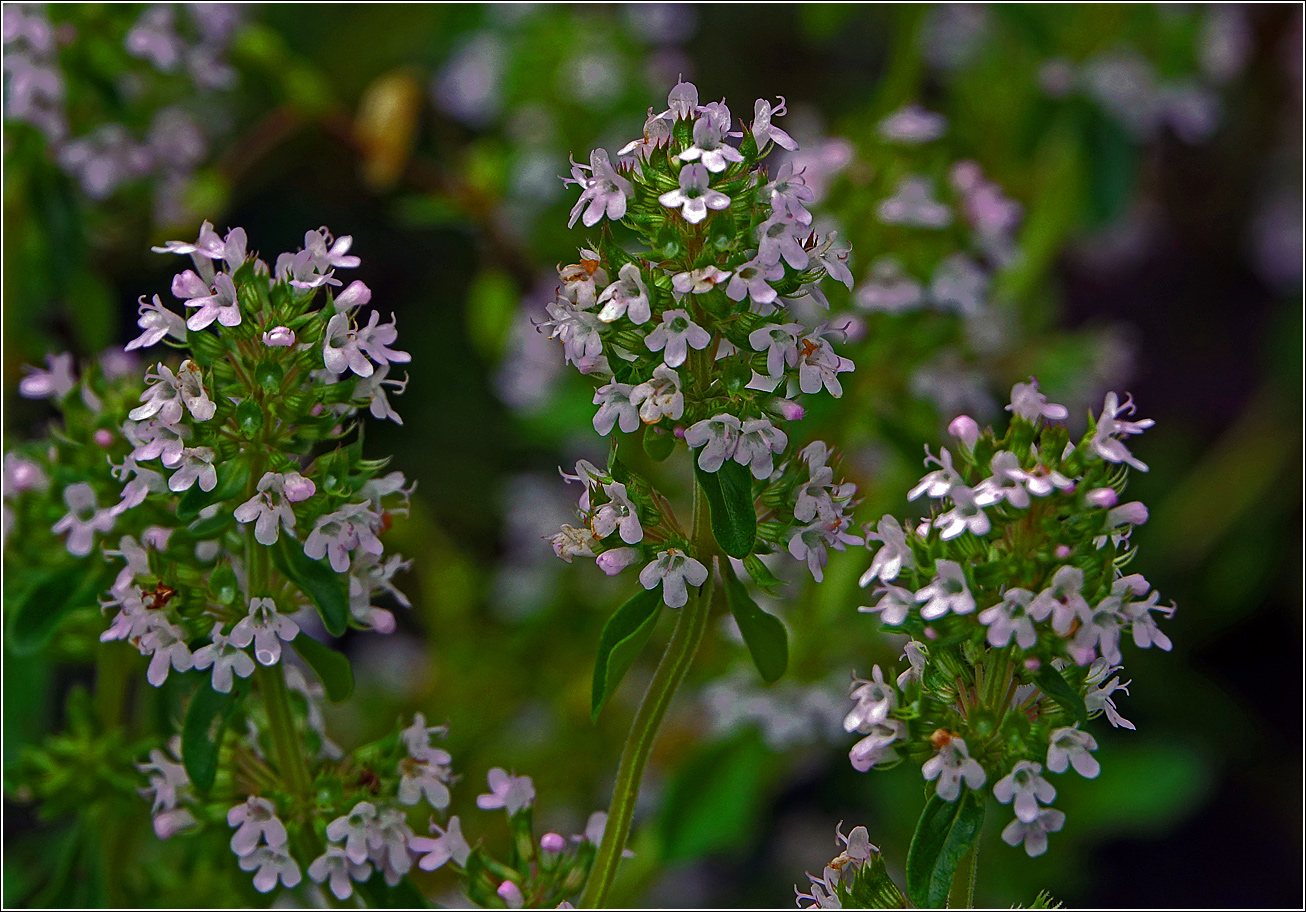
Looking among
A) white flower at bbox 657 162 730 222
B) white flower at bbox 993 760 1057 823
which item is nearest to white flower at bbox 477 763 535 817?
white flower at bbox 993 760 1057 823

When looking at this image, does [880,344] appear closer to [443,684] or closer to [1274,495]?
[443,684]

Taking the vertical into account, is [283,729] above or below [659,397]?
below

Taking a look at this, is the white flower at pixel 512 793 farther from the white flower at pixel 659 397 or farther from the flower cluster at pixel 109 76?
the flower cluster at pixel 109 76

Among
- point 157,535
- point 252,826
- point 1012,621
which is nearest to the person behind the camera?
point 1012,621

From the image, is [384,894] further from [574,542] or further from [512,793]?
[574,542]

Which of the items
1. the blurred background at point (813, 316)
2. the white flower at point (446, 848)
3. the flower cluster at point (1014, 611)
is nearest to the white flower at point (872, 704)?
the flower cluster at point (1014, 611)

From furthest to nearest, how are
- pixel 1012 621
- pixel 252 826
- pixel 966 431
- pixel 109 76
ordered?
pixel 109 76
pixel 252 826
pixel 966 431
pixel 1012 621

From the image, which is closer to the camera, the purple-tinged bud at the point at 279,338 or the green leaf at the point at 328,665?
the purple-tinged bud at the point at 279,338

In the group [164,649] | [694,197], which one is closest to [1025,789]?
[694,197]
